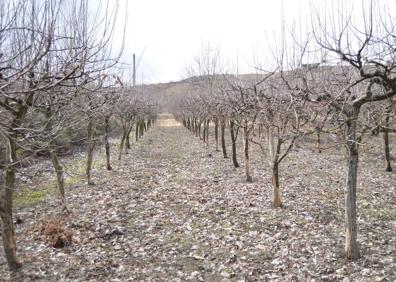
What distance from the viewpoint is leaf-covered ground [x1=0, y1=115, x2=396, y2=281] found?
7254 millimetres

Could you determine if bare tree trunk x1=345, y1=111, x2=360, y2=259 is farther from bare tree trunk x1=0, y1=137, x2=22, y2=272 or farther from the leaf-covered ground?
bare tree trunk x1=0, y1=137, x2=22, y2=272

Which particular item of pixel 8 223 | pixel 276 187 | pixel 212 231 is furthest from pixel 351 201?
pixel 8 223

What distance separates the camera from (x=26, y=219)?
34.9ft

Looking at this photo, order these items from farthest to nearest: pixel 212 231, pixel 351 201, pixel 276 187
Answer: pixel 276 187, pixel 212 231, pixel 351 201

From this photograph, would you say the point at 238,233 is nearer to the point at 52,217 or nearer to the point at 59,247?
the point at 59,247

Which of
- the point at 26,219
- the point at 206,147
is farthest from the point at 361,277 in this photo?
the point at 206,147

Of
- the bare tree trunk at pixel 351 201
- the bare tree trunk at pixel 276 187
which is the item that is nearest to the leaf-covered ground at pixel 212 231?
the bare tree trunk at pixel 351 201

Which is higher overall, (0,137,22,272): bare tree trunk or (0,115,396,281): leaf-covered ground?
(0,137,22,272): bare tree trunk

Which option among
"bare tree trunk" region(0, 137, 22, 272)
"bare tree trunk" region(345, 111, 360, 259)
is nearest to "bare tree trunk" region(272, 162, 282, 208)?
"bare tree trunk" region(345, 111, 360, 259)

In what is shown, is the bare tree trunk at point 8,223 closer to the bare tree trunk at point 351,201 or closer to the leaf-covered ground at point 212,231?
the leaf-covered ground at point 212,231

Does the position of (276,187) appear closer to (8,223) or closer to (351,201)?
(351,201)

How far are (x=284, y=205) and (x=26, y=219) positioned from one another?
7178 mm

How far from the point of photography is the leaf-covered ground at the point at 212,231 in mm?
7254

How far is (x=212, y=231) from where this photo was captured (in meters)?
9.45
